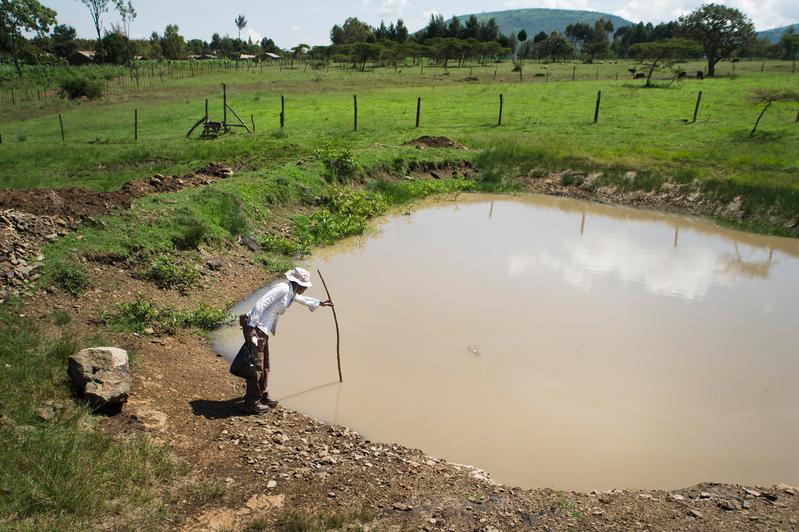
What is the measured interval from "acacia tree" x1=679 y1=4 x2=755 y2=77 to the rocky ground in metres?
53.4

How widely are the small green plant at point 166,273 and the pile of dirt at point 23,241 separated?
1.42m

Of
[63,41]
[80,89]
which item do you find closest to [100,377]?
[80,89]

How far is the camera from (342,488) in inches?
222

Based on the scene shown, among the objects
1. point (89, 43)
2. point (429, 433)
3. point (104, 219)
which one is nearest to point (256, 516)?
point (429, 433)

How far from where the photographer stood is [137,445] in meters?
5.77

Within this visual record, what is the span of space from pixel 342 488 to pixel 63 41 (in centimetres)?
9895

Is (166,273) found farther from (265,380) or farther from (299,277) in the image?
(299,277)

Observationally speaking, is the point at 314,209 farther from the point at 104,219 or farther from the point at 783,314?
the point at 783,314

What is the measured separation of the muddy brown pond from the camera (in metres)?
6.94

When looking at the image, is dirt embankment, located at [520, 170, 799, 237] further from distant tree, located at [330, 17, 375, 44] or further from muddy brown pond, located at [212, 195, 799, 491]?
distant tree, located at [330, 17, 375, 44]

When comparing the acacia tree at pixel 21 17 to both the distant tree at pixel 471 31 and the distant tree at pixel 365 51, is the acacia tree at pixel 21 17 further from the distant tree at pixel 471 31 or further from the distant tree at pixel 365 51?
the distant tree at pixel 471 31

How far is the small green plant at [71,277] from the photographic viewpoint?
8.92m

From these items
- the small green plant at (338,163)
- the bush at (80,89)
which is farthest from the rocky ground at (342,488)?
the bush at (80,89)

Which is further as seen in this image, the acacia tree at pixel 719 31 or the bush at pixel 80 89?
the acacia tree at pixel 719 31
